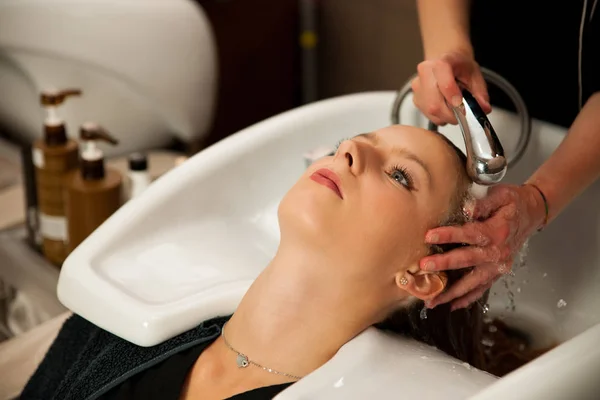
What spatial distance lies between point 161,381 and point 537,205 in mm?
624

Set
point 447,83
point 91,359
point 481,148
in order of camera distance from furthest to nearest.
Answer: point 91,359
point 447,83
point 481,148

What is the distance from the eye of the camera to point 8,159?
7.16 ft

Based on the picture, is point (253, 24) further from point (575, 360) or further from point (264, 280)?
point (575, 360)

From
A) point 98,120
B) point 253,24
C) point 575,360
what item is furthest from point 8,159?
point 575,360

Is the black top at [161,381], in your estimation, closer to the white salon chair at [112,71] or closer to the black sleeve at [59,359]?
the black sleeve at [59,359]

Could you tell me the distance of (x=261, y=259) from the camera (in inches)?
58.1

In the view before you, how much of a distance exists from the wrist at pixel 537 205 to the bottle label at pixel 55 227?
101 centimetres

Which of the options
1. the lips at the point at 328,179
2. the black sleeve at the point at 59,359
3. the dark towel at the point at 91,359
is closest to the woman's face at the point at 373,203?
the lips at the point at 328,179

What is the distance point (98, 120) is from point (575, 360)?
1473 millimetres

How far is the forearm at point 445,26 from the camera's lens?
135 cm

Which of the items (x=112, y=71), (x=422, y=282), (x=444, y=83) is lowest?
(x=112, y=71)

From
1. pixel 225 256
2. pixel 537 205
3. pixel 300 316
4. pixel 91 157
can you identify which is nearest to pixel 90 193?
pixel 91 157

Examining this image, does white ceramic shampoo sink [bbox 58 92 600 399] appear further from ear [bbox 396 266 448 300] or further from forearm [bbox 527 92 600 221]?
forearm [bbox 527 92 600 221]

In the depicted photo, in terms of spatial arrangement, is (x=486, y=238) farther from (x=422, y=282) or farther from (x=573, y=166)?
(x=573, y=166)
